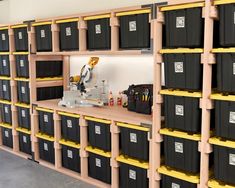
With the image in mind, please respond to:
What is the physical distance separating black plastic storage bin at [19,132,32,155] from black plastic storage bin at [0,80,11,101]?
0.64m

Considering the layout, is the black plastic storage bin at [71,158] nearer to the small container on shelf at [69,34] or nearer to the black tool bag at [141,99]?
the black tool bag at [141,99]

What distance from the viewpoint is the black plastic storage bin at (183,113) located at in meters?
2.61

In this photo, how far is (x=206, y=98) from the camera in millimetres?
2514

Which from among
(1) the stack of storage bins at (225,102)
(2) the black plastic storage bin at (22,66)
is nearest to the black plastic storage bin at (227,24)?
(1) the stack of storage bins at (225,102)

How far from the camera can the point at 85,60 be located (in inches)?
171

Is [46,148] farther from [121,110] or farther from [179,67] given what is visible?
[179,67]

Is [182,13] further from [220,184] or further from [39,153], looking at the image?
[39,153]

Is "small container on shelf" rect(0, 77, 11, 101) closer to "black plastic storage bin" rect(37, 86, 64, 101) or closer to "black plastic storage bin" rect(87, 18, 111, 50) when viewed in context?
"black plastic storage bin" rect(37, 86, 64, 101)

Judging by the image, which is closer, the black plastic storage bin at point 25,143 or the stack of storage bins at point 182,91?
the stack of storage bins at point 182,91

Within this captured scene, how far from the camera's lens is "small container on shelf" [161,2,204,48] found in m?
2.51

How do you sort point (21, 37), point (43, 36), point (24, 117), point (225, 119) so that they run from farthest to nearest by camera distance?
point (24, 117) → point (21, 37) → point (43, 36) → point (225, 119)

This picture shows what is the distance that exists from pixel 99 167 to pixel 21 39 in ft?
7.21

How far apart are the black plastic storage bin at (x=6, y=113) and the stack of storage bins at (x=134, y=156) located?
227 centimetres

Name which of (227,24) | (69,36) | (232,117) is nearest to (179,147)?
Result: (232,117)
